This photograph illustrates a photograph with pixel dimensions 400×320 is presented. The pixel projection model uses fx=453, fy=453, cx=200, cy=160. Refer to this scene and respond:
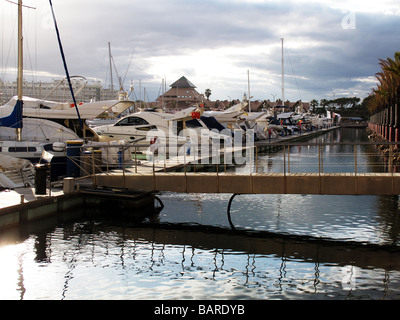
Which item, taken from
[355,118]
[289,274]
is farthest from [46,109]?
[355,118]

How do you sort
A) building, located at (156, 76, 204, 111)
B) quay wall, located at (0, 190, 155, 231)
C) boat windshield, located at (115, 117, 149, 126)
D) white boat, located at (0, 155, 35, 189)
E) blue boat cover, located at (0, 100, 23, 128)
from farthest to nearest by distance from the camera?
building, located at (156, 76, 204, 111)
boat windshield, located at (115, 117, 149, 126)
blue boat cover, located at (0, 100, 23, 128)
white boat, located at (0, 155, 35, 189)
quay wall, located at (0, 190, 155, 231)

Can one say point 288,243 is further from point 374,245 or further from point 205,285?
point 205,285

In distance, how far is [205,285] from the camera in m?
11.4

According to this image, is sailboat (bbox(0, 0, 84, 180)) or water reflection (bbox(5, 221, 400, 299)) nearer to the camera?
water reflection (bbox(5, 221, 400, 299))

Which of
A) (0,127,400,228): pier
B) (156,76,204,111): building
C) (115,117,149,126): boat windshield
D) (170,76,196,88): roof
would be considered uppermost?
(170,76,196,88): roof

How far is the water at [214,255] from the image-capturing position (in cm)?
1106

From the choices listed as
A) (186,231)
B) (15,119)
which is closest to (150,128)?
(15,119)

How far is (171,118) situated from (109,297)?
26.5 meters

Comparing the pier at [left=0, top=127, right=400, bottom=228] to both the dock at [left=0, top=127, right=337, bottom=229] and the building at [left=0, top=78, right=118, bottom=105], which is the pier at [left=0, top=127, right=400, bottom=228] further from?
the building at [left=0, top=78, right=118, bottom=105]

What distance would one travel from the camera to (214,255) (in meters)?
14.0

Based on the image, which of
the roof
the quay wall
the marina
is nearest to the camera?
the marina

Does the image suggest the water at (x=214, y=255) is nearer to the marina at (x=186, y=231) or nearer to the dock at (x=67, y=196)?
the marina at (x=186, y=231)

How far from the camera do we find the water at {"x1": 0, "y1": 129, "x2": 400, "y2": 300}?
11.1 m

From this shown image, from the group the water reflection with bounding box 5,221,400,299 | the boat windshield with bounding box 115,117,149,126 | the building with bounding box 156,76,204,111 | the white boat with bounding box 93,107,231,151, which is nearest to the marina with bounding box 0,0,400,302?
the water reflection with bounding box 5,221,400,299
